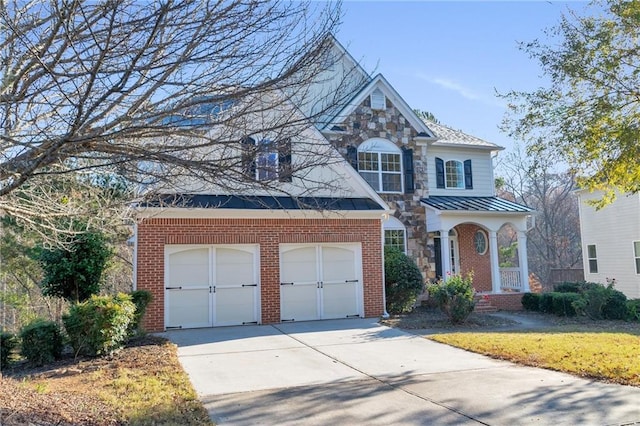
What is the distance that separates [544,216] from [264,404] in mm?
34180

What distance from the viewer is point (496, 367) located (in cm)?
812

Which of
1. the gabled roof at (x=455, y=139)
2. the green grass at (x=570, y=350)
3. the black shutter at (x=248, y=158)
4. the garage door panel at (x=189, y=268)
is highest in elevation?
the gabled roof at (x=455, y=139)

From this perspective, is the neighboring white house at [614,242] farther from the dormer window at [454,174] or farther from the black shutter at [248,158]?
the black shutter at [248,158]

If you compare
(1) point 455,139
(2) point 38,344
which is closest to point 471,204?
(1) point 455,139

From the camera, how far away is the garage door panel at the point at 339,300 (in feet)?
46.2

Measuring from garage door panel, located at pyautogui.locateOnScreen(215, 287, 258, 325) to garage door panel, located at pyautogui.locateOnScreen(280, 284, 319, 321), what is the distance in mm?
822

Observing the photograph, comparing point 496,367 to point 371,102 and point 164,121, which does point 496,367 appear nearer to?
point 164,121

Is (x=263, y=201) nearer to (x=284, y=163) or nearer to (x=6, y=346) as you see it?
(x=6, y=346)

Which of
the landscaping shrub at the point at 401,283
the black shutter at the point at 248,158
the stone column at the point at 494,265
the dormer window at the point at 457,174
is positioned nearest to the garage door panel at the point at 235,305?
the landscaping shrub at the point at 401,283

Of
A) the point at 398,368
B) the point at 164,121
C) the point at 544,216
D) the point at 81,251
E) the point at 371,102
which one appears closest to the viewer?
the point at 164,121

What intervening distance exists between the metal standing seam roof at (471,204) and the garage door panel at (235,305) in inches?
317

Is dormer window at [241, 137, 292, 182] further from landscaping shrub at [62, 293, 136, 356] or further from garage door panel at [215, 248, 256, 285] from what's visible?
garage door panel at [215, 248, 256, 285]

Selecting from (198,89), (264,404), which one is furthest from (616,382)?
(198,89)

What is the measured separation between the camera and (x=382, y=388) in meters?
6.84
